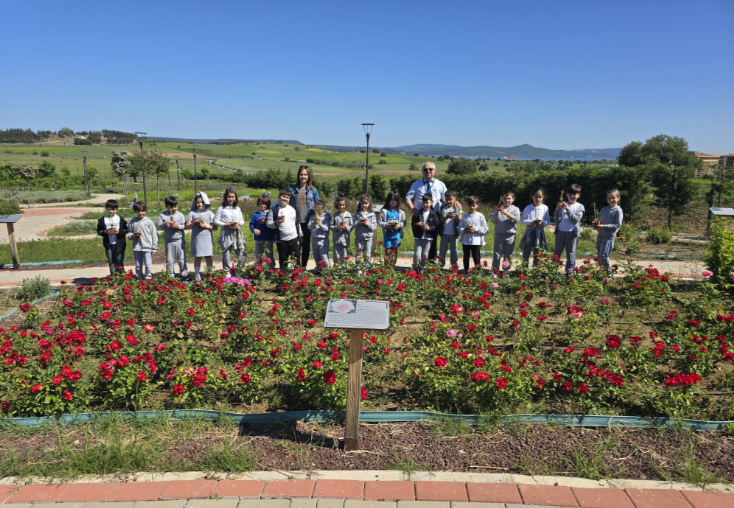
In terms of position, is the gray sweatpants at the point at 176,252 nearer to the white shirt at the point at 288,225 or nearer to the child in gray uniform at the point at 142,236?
the child in gray uniform at the point at 142,236

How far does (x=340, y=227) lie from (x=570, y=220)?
3494 mm

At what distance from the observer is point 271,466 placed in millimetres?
2965

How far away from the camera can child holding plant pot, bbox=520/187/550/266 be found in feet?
23.5

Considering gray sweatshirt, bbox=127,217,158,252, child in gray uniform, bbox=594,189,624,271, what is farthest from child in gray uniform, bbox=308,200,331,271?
child in gray uniform, bbox=594,189,624,271

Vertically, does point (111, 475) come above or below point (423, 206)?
below

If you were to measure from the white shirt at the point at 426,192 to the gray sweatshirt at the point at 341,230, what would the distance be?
3.41 feet

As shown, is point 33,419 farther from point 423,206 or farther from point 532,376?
point 423,206

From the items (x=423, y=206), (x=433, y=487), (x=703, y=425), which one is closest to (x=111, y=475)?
(x=433, y=487)

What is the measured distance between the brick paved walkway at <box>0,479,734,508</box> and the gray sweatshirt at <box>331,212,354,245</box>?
15.4 ft

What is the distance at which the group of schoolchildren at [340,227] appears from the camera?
7039 mm

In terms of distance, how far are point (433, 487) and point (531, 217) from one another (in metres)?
5.27

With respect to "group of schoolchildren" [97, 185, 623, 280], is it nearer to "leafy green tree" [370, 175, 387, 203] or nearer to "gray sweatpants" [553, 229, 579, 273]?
"gray sweatpants" [553, 229, 579, 273]

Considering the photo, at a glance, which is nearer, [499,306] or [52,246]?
[499,306]

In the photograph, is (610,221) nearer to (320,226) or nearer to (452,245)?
(452,245)
